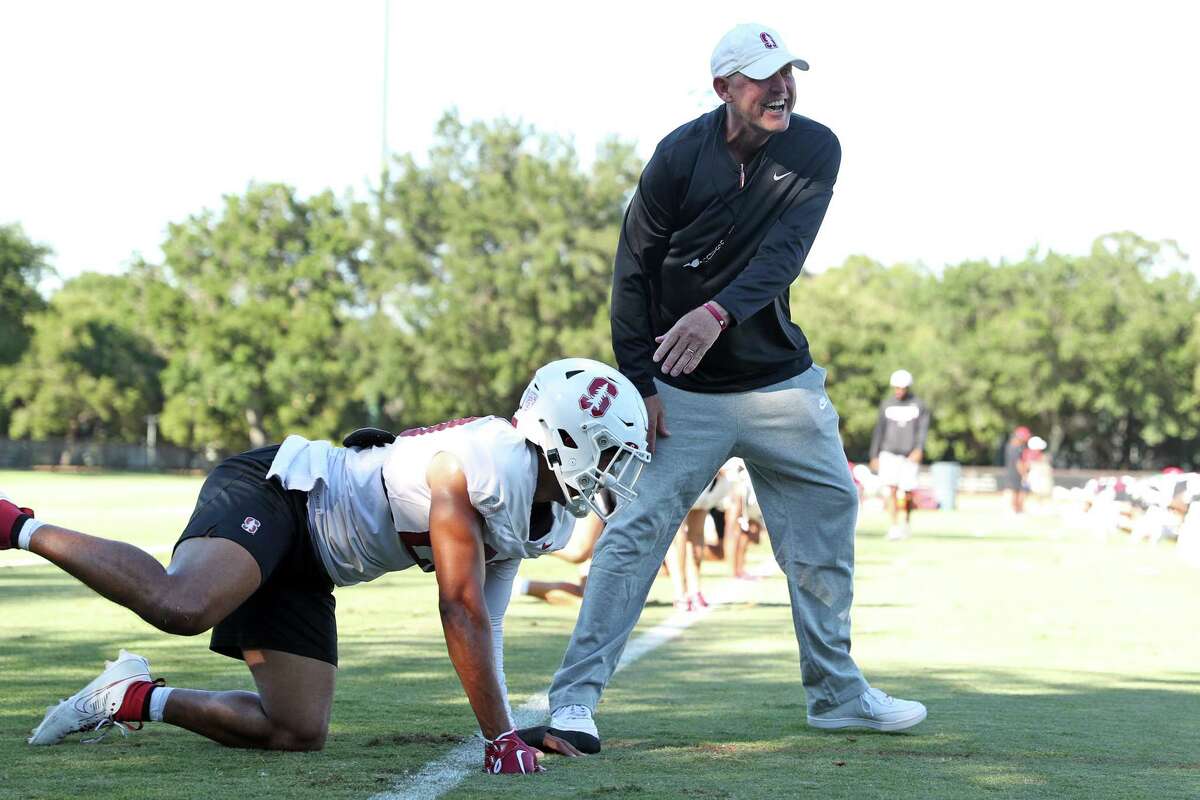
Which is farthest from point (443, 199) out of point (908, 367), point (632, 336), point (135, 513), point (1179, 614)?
point (632, 336)

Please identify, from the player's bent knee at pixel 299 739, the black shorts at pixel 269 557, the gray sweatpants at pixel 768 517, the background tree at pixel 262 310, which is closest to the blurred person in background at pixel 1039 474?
the background tree at pixel 262 310

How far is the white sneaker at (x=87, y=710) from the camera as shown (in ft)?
16.9

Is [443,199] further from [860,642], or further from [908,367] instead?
[860,642]

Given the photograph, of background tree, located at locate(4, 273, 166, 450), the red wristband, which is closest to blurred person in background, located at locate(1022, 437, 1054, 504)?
the red wristband

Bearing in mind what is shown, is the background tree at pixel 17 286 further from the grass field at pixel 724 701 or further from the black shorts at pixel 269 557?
the black shorts at pixel 269 557

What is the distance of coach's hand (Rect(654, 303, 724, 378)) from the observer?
17.6ft

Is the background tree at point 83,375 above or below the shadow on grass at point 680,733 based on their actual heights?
above

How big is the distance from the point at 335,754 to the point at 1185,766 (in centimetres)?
A: 268

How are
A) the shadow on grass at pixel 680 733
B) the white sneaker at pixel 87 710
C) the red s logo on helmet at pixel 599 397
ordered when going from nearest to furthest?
the shadow on grass at pixel 680 733 → the red s logo on helmet at pixel 599 397 → the white sneaker at pixel 87 710

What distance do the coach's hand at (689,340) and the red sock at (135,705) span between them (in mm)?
2021

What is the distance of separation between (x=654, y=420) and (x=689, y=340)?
0.47 m

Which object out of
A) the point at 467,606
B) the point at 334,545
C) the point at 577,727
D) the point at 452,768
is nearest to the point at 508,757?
the point at 452,768

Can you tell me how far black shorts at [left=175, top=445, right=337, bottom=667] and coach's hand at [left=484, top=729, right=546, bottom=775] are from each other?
901mm

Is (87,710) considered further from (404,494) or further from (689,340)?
(689,340)
